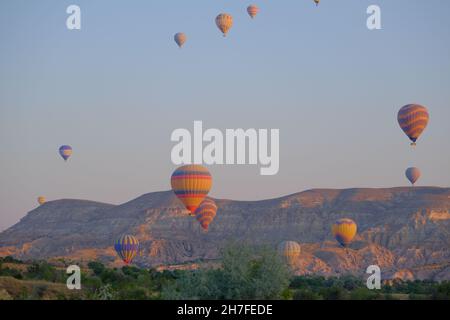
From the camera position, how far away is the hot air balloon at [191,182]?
8169 cm

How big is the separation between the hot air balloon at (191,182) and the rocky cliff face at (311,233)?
180ft

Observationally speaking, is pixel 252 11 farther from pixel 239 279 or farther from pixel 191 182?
pixel 239 279

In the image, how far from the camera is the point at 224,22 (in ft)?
292

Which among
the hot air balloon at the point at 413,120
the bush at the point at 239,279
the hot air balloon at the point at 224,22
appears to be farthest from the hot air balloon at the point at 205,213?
the bush at the point at 239,279

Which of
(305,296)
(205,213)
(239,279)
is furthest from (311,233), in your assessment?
(239,279)

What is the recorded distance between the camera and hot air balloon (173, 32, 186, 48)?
3819 inches

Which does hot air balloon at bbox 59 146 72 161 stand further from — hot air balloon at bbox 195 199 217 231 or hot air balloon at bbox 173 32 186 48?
hot air balloon at bbox 173 32 186 48

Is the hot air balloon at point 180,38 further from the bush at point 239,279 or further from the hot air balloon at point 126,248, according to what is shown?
the bush at point 239,279

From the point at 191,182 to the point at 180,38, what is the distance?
2188cm

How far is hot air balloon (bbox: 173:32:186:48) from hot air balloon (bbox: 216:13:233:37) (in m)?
8.41

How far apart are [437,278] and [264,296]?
3775 inches

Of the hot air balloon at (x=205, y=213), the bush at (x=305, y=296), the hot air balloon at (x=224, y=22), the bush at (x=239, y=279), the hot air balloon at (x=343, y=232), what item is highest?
the hot air balloon at (x=224, y=22)
